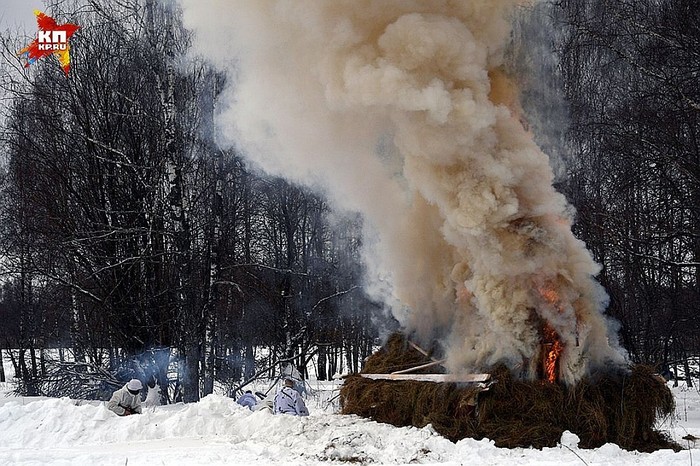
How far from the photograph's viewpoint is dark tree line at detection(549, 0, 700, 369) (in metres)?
14.3

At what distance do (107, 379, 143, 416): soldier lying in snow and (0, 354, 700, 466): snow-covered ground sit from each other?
0.76 m

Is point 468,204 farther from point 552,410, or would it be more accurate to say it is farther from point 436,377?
point 552,410

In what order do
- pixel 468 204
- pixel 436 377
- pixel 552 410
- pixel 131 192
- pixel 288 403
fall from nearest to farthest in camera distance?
1. pixel 552 410
2. pixel 468 204
3. pixel 436 377
4. pixel 288 403
5. pixel 131 192

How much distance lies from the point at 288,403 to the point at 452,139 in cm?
532

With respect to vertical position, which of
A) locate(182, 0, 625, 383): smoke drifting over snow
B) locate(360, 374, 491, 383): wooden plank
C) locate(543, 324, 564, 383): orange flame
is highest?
locate(182, 0, 625, 383): smoke drifting over snow

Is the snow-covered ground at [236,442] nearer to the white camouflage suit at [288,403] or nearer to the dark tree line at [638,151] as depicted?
the white camouflage suit at [288,403]

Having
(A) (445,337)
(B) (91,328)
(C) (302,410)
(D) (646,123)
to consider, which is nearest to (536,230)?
(A) (445,337)

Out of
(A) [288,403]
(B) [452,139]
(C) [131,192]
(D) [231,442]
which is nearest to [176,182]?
(C) [131,192]

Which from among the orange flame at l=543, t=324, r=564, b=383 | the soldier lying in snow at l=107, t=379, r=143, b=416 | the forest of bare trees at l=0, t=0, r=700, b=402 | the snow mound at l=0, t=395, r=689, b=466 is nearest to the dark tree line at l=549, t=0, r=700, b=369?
the forest of bare trees at l=0, t=0, r=700, b=402

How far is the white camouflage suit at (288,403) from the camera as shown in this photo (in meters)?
11.9

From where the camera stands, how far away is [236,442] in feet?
32.0

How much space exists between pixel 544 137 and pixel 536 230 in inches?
333

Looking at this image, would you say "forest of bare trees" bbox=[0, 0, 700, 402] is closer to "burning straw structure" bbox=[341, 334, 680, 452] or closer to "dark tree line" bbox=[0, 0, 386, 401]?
"dark tree line" bbox=[0, 0, 386, 401]

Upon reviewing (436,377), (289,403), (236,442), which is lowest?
(236,442)
